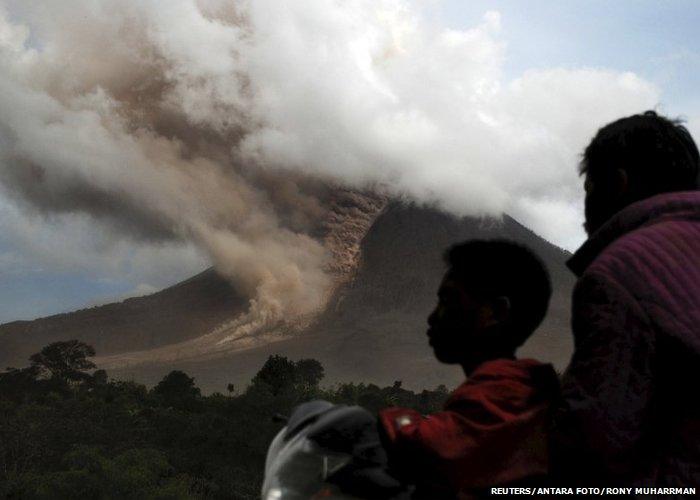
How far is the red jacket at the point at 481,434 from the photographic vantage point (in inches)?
61.6

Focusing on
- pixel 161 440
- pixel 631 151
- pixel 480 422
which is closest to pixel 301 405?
pixel 480 422

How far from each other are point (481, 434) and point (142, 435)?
60.0 m

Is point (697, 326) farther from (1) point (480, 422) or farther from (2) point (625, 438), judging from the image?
(1) point (480, 422)

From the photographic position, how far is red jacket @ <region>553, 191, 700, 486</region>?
153 centimetres

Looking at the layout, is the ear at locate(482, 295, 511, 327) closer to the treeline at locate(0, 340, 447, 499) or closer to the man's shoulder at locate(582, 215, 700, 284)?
the man's shoulder at locate(582, 215, 700, 284)

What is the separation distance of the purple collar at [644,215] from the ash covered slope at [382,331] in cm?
13954

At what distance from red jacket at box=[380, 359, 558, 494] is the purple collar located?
33 cm

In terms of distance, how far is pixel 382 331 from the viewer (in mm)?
155500

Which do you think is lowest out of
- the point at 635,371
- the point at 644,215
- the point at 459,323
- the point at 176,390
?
the point at 176,390

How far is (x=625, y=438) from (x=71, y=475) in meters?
47.0

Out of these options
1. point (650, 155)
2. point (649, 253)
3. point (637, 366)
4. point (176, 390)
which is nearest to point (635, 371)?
point (637, 366)

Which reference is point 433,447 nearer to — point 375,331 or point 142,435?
point 142,435

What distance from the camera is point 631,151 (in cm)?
190

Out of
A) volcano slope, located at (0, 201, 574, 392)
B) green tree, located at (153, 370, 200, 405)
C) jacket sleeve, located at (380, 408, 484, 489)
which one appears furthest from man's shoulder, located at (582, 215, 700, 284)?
volcano slope, located at (0, 201, 574, 392)
